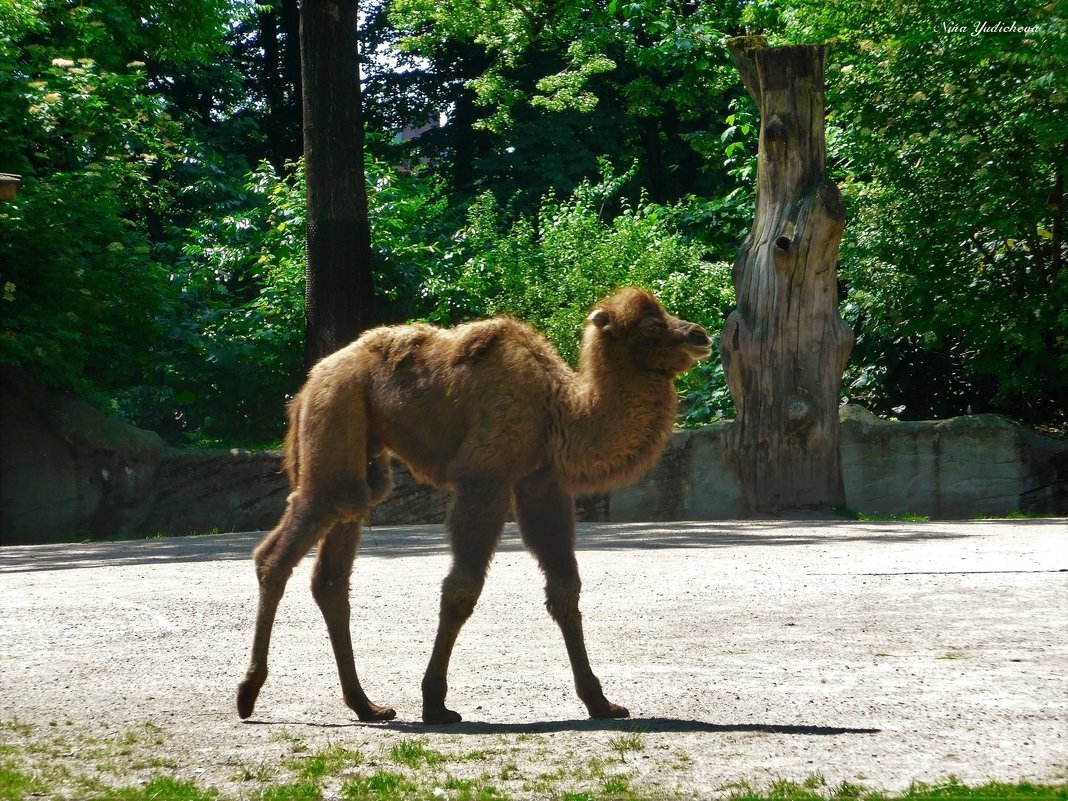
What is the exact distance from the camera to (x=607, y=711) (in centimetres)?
571

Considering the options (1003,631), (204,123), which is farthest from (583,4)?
(1003,631)

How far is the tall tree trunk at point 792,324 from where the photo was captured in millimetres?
14438

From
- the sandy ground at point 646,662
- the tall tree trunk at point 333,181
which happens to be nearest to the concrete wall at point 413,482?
the tall tree trunk at point 333,181

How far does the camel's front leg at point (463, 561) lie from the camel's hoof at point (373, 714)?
23cm

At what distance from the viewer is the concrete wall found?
15578 mm

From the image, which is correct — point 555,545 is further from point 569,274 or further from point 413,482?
A: point 569,274

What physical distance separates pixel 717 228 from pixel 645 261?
16.6 ft

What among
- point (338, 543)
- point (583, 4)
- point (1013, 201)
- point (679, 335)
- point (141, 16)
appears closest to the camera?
point (679, 335)

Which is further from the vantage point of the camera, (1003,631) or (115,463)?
(115,463)

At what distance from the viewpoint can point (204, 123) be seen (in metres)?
29.2

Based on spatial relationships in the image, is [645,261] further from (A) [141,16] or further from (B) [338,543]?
(B) [338,543]

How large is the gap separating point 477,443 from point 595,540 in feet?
21.8

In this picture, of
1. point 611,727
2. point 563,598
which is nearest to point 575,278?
point 563,598

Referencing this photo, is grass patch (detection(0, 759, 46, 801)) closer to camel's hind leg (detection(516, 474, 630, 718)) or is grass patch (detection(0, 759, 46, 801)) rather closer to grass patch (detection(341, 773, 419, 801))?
grass patch (detection(341, 773, 419, 801))
